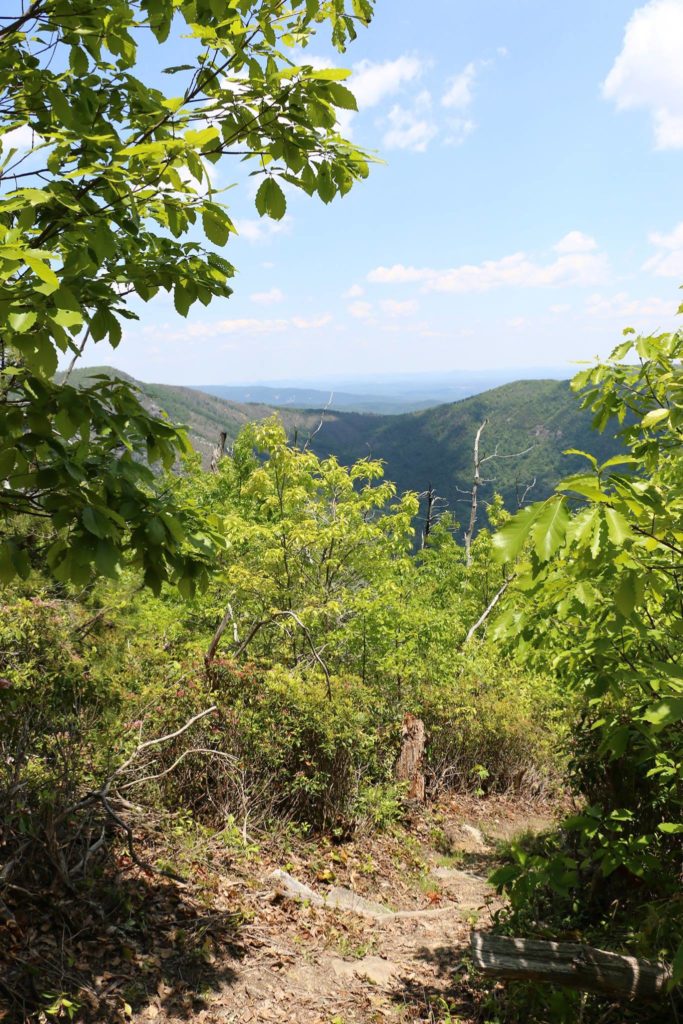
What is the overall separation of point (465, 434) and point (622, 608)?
136m

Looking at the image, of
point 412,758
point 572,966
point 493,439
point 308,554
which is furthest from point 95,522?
point 493,439

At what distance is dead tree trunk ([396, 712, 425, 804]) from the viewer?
8.83 meters

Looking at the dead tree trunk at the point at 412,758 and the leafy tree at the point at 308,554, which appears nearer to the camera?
the dead tree trunk at the point at 412,758

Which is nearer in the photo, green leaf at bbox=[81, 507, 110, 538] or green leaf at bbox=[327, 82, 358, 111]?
green leaf at bbox=[81, 507, 110, 538]

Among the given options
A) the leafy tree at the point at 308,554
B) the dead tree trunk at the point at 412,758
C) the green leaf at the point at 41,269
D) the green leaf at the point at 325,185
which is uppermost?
the green leaf at the point at 325,185

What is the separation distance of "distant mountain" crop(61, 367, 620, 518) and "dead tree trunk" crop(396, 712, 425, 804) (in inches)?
3570

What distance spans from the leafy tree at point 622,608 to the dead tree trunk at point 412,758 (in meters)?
3.34

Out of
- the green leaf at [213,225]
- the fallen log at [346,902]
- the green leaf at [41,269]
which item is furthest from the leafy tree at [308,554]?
the green leaf at [41,269]

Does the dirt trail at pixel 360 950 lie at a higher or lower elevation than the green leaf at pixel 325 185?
lower

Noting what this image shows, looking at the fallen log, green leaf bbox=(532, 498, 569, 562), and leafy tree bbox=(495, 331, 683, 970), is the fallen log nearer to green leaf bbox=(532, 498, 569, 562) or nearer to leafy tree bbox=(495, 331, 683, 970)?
leafy tree bbox=(495, 331, 683, 970)

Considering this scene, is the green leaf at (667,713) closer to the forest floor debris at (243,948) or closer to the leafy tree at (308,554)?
the forest floor debris at (243,948)

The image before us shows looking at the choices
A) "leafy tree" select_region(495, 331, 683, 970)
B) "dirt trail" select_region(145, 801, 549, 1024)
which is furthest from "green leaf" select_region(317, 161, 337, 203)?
"dirt trail" select_region(145, 801, 549, 1024)

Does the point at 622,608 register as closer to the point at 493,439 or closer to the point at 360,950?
the point at 360,950

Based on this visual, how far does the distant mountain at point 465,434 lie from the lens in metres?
107
